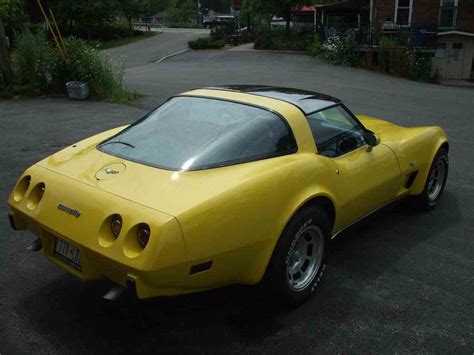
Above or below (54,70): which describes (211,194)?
above

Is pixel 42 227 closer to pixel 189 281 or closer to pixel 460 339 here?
pixel 189 281

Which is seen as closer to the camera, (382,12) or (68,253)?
(68,253)

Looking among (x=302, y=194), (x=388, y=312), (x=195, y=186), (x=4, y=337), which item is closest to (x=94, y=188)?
(x=195, y=186)

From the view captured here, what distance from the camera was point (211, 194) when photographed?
2.66 m

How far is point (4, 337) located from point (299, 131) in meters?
2.24

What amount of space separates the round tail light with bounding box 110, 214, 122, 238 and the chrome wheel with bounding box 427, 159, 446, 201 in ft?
11.1

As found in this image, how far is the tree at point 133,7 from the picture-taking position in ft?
133

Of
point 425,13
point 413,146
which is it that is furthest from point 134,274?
point 425,13

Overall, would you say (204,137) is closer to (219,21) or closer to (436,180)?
(436,180)

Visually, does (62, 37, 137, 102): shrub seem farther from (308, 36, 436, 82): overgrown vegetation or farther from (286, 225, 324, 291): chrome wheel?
(308, 36, 436, 82): overgrown vegetation

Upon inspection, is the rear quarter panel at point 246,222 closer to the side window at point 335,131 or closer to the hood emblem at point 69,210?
the side window at point 335,131

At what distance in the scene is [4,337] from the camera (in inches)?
111

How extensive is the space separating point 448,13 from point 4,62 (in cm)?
2139

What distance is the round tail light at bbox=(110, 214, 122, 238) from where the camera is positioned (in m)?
2.60
